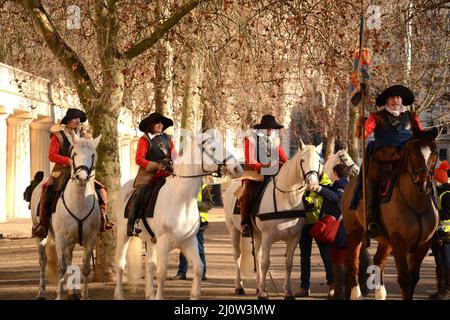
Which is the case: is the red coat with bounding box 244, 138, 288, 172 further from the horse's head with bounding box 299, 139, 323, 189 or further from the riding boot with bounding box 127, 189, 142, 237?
the riding boot with bounding box 127, 189, 142, 237

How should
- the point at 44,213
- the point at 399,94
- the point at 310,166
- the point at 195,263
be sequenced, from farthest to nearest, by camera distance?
the point at 44,213
the point at 310,166
the point at 399,94
the point at 195,263

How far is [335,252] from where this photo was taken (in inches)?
564

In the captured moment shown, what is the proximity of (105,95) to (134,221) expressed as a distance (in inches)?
181

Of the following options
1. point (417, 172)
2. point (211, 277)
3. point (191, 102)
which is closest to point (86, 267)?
point (211, 277)

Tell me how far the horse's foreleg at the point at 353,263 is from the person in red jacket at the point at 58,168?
4.35m

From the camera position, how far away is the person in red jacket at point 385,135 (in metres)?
12.4

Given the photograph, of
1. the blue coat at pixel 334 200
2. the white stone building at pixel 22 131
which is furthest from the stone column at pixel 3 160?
the blue coat at pixel 334 200

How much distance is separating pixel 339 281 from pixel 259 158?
110 inches

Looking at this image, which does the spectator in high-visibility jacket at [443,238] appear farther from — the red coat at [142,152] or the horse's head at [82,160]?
the horse's head at [82,160]

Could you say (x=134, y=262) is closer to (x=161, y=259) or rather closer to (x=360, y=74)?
(x=161, y=259)

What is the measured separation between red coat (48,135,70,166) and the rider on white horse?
1138 millimetres

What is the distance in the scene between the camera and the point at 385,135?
12.6m
